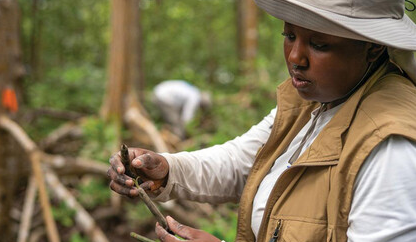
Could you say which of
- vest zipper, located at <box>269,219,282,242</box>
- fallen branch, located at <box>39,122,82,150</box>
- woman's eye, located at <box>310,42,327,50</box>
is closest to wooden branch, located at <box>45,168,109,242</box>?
fallen branch, located at <box>39,122,82,150</box>

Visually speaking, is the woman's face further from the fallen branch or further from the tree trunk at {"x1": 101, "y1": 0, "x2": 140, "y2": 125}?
the fallen branch

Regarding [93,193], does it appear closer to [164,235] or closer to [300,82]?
[164,235]

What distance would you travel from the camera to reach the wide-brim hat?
4.44 feet

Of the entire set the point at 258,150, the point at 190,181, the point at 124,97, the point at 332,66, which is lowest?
the point at 124,97

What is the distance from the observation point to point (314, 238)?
1.39m

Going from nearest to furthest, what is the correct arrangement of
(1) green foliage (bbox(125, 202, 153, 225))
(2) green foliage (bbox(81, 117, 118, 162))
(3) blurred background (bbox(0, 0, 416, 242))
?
(3) blurred background (bbox(0, 0, 416, 242)) < (1) green foliage (bbox(125, 202, 153, 225)) < (2) green foliage (bbox(81, 117, 118, 162))

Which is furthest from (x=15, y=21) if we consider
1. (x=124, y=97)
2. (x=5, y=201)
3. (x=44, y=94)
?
(x=44, y=94)

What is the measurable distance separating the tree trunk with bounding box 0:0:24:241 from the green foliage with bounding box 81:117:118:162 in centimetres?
145

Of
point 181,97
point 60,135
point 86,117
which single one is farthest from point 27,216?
point 181,97

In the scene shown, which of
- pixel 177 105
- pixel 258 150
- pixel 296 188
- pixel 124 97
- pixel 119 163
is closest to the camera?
pixel 296 188

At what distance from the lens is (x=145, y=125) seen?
21.4 feet

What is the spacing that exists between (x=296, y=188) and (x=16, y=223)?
5.02m

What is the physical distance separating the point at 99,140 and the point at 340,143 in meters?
5.25

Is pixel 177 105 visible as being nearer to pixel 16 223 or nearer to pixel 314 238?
pixel 16 223
